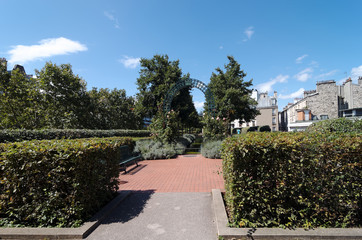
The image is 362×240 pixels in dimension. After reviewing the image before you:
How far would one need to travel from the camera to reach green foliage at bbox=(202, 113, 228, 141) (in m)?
12.5

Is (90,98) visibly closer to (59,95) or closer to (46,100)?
(59,95)

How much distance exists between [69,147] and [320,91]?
4366 cm

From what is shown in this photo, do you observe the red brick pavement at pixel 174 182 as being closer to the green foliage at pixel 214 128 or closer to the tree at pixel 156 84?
the green foliage at pixel 214 128

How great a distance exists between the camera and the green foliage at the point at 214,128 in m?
12.5

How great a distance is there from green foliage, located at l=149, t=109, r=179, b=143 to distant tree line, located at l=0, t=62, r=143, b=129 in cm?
1266

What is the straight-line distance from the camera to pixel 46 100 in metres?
21.5

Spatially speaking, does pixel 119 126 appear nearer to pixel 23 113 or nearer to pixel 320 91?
pixel 23 113

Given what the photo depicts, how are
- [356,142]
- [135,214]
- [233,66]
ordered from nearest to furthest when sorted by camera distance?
[356,142] → [135,214] → [233,66]

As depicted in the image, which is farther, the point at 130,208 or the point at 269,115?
the point at 269,115

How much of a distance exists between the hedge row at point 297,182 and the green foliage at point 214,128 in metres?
9.48

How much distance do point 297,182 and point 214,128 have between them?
973 cm

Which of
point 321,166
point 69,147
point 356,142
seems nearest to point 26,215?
point 69,147

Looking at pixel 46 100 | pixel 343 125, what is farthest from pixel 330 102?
pixel 46 100

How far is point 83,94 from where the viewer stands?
82.7ft
